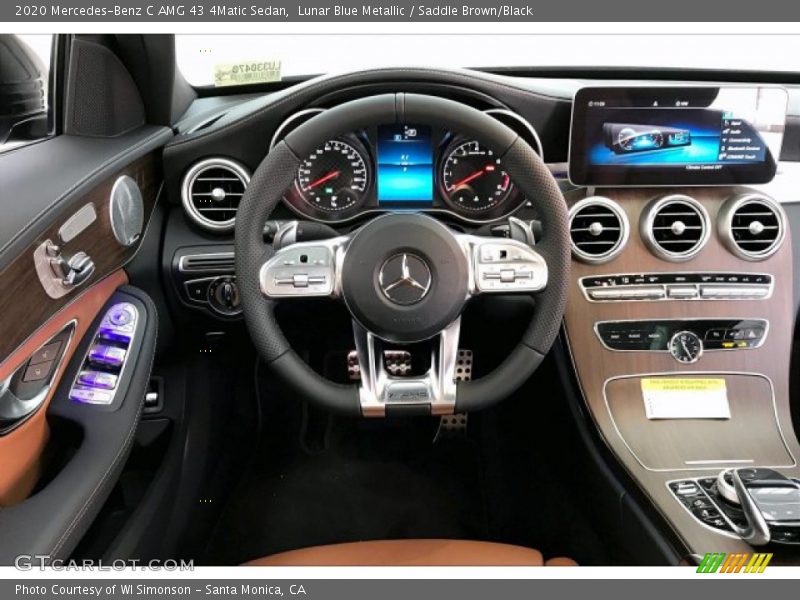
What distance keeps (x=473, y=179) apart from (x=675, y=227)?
0.53 metres

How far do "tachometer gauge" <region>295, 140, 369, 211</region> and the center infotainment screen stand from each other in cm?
53

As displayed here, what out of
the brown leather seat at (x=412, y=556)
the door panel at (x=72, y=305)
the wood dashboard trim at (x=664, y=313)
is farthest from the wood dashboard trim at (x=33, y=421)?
the wood dashboard trim at (x=664, y=313)

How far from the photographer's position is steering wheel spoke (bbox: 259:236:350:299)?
1387 mm

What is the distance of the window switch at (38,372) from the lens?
1.34 meters

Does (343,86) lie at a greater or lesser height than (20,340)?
greater

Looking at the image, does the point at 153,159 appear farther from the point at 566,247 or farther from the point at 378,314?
the point at 566,247

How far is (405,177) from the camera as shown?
167cm

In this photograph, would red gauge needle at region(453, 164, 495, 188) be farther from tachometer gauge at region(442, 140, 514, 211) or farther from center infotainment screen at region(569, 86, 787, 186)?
center infotainment screen at region(569, 86, 787, 186)

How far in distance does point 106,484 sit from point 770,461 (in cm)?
147

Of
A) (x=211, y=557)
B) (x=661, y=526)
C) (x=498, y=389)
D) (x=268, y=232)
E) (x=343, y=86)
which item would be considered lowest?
(x=211, y=557)

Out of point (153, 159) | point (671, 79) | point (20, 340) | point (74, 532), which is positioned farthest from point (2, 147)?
point (671, 79)

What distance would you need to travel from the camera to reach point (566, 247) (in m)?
1.40

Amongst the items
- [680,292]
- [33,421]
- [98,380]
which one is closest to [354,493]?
[98,380]

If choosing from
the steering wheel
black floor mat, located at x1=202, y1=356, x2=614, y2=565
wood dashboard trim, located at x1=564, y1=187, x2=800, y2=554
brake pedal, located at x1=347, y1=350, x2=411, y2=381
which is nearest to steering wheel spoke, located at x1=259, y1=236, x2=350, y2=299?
the steering wheel
